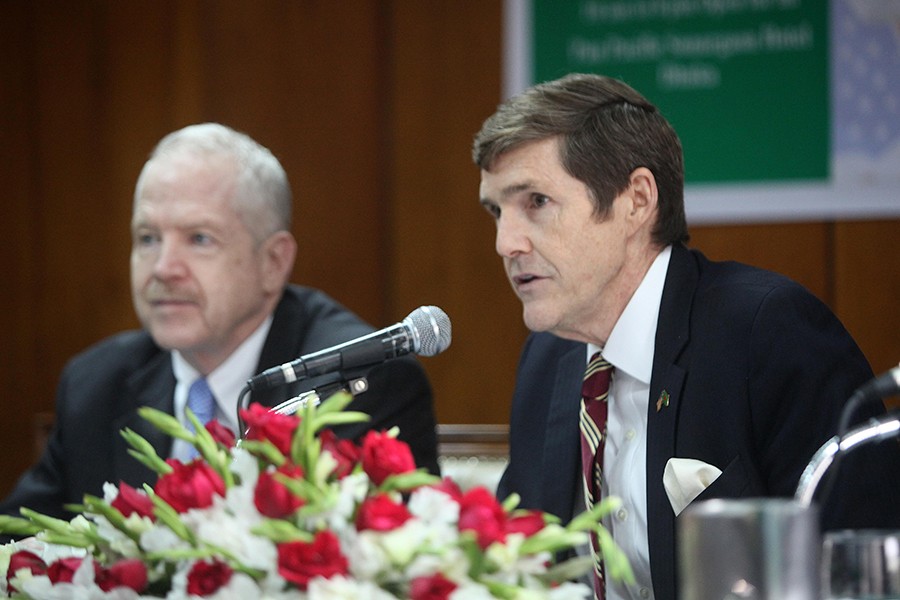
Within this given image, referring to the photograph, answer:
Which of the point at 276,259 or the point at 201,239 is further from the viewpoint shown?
the point at 276,259

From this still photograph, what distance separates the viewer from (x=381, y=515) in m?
1.07

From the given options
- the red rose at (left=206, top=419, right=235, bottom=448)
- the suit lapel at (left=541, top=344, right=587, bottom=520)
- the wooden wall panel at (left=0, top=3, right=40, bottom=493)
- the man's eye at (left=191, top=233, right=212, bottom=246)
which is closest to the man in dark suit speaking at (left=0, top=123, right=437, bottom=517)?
the man's eye at (left=191, top=233, right=212, bottom=246)

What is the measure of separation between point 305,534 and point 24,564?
392 mm

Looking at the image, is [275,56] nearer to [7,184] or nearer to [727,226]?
[7,184]

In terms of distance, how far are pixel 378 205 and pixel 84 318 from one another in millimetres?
1135

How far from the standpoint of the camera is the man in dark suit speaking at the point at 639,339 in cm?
198

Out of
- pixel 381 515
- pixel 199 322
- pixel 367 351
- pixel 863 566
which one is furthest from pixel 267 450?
pixel 199 322

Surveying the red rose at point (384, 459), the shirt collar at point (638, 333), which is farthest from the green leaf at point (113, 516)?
the shirt collar at point (638, 333)

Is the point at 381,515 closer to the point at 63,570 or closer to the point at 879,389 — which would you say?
the point at 63,570

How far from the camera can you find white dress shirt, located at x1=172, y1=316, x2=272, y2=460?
2814 millimetres

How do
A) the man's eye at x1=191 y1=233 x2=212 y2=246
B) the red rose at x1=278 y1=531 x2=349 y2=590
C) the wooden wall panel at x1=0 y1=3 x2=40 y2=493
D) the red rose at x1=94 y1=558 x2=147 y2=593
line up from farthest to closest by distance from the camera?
the wooden wall panel at x1=0 y1=3 x2=40 y2=493, the man's eye at x1=191 y1=233 x2=212 y2=246, the red rose at x1=94 y1=558 x2=147 y2=593, the red rose at x1=278 y1=531 x2=349 y2=590

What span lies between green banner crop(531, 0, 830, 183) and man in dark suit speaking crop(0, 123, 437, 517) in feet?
4.43

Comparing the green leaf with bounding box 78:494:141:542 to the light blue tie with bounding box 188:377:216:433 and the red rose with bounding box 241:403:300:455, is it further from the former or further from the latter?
the light blue tie with bounding box 188:377:216:433

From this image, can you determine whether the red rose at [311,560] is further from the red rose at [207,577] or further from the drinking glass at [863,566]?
the drinking glass at [863,566]
